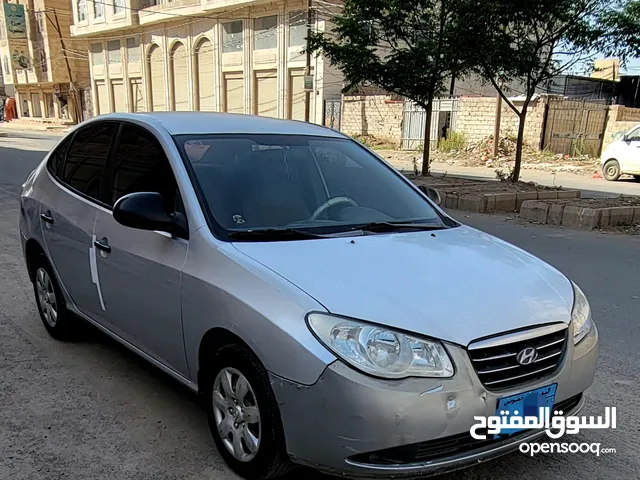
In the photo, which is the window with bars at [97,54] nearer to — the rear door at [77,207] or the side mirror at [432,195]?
the rear door at [77,207]

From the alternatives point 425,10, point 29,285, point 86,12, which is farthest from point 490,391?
point 86,12

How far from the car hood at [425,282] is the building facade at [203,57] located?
22.6 m

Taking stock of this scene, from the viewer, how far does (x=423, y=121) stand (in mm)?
25125

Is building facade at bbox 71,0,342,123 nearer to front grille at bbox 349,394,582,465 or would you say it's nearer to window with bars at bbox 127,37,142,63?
window with bars at bbox 127,37,142,63

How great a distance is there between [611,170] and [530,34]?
6569 millimetres

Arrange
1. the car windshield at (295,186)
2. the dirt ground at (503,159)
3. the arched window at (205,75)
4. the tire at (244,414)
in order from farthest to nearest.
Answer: the arched window at (205,75) → the dirt ground at (503,159) → the car windshield at (295,186) → the tire at (244,414)

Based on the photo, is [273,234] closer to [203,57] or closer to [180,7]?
[203,57]

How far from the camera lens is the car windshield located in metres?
3.01

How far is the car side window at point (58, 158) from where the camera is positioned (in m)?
4.29

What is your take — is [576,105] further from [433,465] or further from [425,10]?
[433,465]

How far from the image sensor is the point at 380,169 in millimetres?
3854

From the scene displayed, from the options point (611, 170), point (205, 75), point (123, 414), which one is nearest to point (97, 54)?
point (205, 75)

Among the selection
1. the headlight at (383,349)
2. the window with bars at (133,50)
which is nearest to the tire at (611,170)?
the headlight at (383,349)

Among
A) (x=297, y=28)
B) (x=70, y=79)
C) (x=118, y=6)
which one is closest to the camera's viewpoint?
(x=297, y=28)
